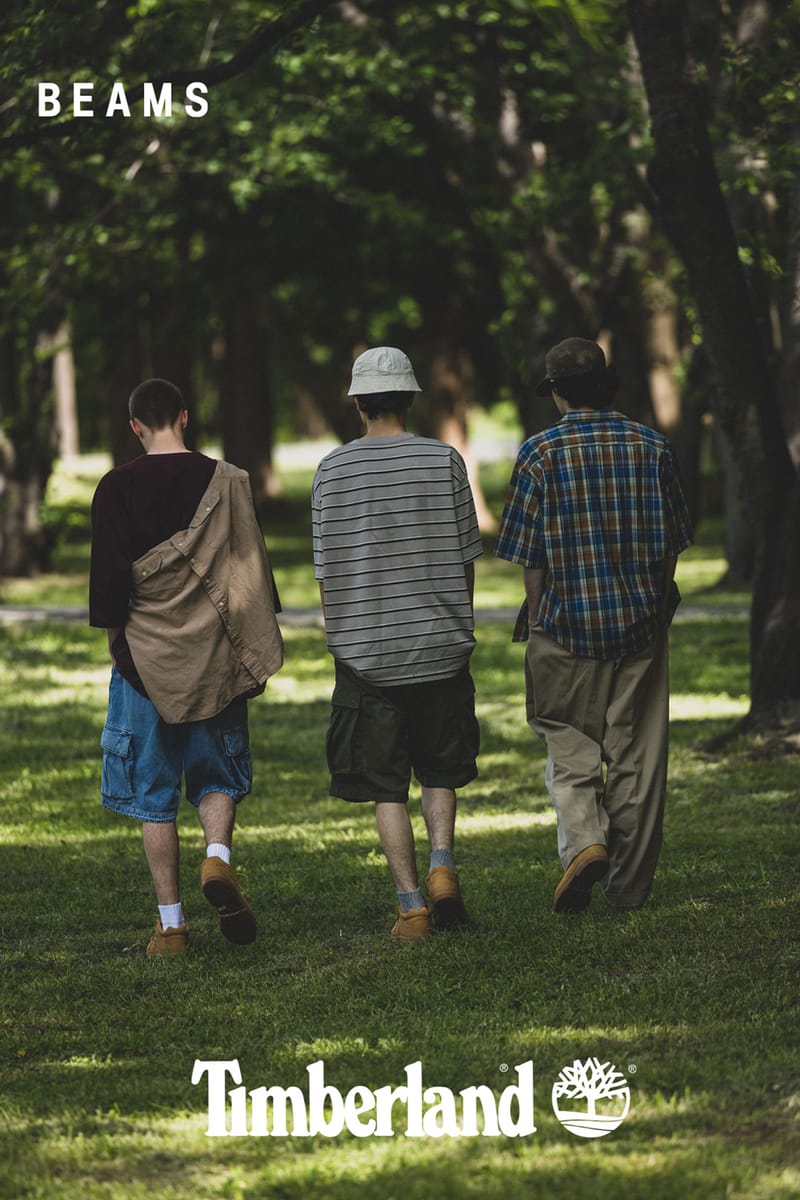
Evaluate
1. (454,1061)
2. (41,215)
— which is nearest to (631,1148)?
(454,1061)

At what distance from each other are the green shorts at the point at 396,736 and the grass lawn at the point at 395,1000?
0.59 metres

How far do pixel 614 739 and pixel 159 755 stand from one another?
66.5 inches

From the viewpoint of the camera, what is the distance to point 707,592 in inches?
805

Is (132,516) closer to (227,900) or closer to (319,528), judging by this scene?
(319,528)

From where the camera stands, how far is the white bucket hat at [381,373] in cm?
638

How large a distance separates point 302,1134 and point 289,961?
1820mm

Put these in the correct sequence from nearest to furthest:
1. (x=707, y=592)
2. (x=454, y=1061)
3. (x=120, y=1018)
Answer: (x=454, y=1061) → (x=120, y=1018) → (x=707, y=592)

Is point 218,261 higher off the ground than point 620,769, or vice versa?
point 218,261

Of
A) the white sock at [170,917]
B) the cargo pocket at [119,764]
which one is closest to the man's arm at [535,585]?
the cargo pocket at [119,764]

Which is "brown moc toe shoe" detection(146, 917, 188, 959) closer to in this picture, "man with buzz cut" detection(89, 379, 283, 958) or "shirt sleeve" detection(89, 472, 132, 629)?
"man with buzz cut" detection(89, 379, 283, 958)

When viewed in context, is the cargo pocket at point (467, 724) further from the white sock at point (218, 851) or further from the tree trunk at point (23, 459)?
the tree trunk at point (23, 459)

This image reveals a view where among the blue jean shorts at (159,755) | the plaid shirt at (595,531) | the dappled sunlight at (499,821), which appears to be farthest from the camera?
the dappled sunlight at (499,821)

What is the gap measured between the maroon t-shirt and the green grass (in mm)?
1251

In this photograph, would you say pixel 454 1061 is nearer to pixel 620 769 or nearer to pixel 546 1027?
pixel 546 1027
